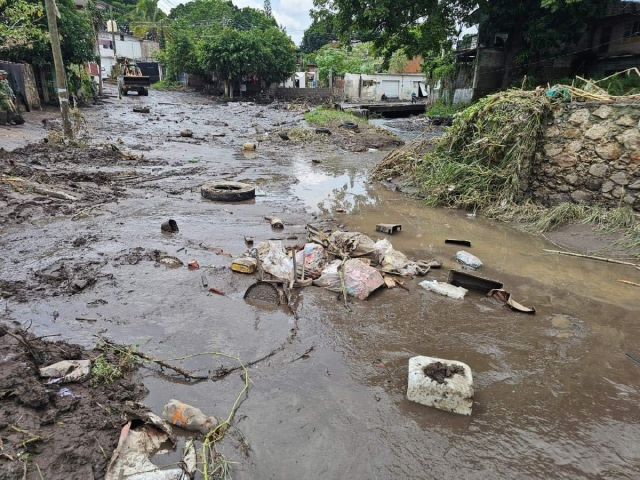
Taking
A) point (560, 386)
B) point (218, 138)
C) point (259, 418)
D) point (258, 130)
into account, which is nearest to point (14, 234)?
point (259, 418)

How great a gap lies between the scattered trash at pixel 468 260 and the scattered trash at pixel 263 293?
258 centimetres

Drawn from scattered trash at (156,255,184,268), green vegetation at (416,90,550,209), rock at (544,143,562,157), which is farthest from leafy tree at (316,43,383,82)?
scattered trash at (156,255,184,268)

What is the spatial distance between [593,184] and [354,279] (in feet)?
15.9

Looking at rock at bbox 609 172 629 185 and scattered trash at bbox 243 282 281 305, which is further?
rock at bbox 609 172 629 185

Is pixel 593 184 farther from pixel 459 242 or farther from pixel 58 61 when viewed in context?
pixel 58 61

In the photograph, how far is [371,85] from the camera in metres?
42.3

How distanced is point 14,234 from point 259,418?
4.77 meters

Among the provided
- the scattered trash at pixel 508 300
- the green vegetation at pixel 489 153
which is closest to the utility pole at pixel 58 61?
the green vegetation at pixel 489 153

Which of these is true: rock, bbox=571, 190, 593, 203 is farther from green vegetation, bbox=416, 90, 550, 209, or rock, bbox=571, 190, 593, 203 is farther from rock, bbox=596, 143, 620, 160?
green vegetation, bbox=416, 90, 550, 209

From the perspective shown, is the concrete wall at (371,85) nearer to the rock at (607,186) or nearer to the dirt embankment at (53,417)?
the rock at (607,186)

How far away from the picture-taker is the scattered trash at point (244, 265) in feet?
15.7

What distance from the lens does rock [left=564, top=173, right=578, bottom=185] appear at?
274 inches

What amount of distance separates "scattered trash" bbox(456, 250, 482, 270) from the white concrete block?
251 centimetres

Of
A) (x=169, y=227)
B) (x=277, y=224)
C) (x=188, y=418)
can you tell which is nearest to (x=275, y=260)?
(x=277, y=224)
